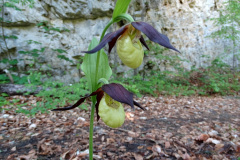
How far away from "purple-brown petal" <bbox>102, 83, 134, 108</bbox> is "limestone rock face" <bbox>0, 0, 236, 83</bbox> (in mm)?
3313

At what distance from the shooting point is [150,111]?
2.42 metres

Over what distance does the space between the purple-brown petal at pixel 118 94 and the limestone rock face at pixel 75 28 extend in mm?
3313

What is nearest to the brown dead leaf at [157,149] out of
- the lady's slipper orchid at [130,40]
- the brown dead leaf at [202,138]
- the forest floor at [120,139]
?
the forest floor at [120,139]

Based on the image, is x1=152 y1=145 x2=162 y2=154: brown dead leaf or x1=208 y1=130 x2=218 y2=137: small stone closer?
x1=152 y1=145 x2=162 y2=154: brown dead leaf

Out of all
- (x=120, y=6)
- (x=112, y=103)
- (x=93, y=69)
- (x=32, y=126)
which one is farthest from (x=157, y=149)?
(x=32, y=126)

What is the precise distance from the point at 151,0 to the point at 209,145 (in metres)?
5.65

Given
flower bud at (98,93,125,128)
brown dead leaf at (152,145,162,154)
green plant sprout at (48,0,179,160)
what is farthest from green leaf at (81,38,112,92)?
brown dead leaf at (152,145,162,154)

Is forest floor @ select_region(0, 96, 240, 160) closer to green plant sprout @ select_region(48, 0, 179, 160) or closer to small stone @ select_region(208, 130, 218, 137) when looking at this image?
small stone @ select_region(208, 130, 218, 137)

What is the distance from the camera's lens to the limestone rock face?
4180 millimetres

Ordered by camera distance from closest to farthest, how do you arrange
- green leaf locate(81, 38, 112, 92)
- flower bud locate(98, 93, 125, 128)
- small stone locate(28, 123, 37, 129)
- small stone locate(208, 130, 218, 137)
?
flower bud locate(98, 93, 125, 128), green leaf locate(81, 38, 112, 92), small stone locate(208, 130, 218, 137), small stone locate(28, 123, 37, 129)

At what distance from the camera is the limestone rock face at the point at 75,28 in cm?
418

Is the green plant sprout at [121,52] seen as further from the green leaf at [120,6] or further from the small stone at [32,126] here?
the small stone at [32,126]

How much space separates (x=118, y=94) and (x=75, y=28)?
15.9ft

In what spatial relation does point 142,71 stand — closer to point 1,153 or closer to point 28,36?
point 28,36
